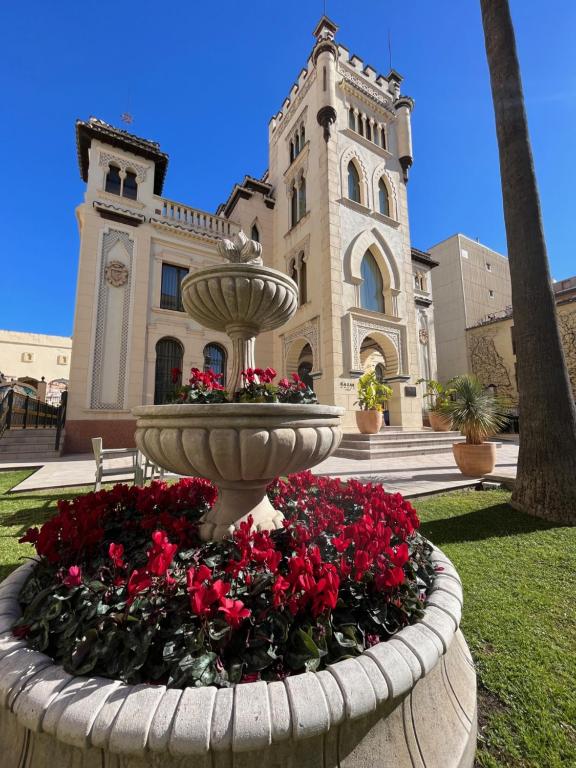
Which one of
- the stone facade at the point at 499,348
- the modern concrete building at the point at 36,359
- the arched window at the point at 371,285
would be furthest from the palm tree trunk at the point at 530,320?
the modern concrete building at the point at 36,359

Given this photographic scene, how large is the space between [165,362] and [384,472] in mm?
8719

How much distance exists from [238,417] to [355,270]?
10949 millimetres

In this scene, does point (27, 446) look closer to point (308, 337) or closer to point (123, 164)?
point (308, 337)

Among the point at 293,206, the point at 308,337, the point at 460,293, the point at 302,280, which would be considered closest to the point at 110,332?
the point at 308,337

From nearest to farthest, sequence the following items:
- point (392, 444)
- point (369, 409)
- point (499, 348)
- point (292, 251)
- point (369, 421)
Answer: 1. point (392, 444)
2. point (369, 421)
3. point (369, 409)
4. point (292, 251)
5. point (499, 348)

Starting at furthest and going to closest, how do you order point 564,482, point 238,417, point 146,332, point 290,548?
point 146,332, point 564,482, point 290,548, point 238,417

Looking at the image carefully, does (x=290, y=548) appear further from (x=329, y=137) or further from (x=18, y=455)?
(x=329, y=137)

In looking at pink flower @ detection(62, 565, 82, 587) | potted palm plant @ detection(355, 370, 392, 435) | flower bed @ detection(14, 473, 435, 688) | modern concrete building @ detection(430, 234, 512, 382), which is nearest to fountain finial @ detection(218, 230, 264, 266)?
flower bed @ detection(14, 473, 435, 688)

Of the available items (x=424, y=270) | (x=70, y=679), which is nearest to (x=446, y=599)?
(x=70, y=679)

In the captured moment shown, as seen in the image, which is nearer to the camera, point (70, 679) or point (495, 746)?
point (70, 679)

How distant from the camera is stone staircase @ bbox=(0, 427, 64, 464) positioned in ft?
29.2

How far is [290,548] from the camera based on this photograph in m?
1.94

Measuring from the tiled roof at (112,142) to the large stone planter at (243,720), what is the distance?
14.6 meters

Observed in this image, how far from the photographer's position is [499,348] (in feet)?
60.0
